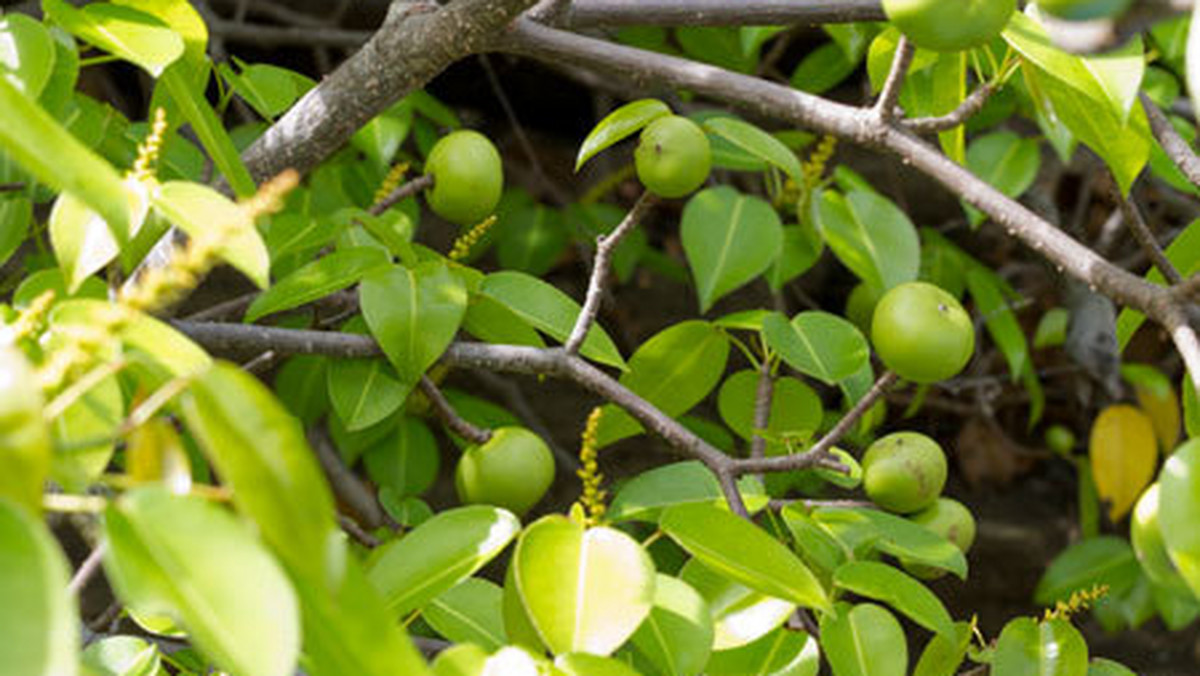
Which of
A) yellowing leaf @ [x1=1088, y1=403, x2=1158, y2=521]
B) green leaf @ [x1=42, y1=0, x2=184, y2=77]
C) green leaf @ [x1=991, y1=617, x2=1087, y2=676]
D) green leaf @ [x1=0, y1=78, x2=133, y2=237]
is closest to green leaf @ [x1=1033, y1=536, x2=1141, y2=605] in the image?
yellowing leaf @ [x1=1088, y1=403, x2=1158, y2=521]

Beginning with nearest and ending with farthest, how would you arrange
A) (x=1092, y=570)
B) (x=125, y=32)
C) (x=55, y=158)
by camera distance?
(x=55, y=158), (x=125, y=32), (x=1092, y=570)

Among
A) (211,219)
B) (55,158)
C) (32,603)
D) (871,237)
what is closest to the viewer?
(32,603)

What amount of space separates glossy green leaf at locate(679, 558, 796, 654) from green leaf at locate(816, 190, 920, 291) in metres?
0.48

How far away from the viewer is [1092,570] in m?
2.02

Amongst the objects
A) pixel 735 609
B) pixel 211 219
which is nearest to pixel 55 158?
pixel 211 219

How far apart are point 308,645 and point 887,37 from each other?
752 mm

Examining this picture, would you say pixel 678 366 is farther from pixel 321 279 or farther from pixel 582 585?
pixel 582 585

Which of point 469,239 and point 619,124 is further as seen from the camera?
point 469,239

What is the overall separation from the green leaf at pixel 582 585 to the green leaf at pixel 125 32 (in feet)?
1.31

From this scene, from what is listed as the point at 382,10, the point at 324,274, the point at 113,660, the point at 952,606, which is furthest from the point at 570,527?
the point at 952,606

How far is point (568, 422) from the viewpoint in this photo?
241cm

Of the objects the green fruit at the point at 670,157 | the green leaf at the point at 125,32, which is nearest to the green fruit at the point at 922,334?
the green fruit at the point at 670,157

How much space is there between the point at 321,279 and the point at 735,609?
446 millimetres

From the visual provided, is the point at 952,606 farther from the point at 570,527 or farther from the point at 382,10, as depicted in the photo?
the point at 570,527
